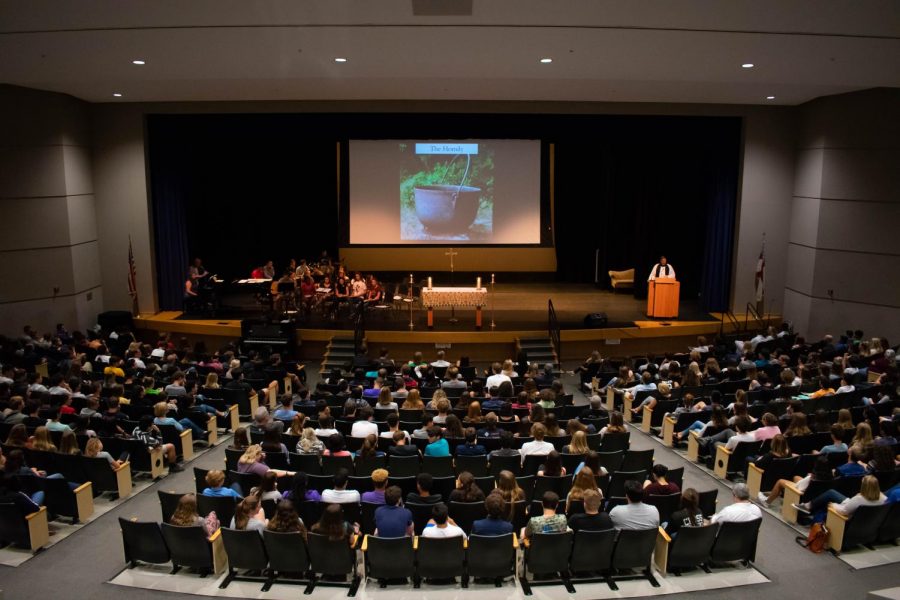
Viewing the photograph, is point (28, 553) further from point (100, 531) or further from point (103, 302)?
point (103, 302)

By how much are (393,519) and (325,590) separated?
0.89 m

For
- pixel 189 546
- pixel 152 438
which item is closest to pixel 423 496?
pixel 189 546

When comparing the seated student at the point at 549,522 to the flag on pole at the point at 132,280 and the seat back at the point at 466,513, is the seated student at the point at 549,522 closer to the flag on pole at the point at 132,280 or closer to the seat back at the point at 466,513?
the seat back at the point at 466,513

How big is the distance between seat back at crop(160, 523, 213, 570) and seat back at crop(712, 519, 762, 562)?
184 inches

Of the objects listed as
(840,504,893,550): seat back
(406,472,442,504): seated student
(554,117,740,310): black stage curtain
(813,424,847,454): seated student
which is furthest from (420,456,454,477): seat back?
(554,117,740,310): black stage curtain

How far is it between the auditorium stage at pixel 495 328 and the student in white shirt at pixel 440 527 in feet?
31.4

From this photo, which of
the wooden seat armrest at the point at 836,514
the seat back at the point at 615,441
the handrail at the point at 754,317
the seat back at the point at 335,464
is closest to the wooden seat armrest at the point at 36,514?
the seat back at the point at 335,464

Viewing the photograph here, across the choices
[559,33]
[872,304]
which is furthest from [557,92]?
[872,304]

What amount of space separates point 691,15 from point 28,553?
9697 millimetres

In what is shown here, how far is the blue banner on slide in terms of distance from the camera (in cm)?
1933

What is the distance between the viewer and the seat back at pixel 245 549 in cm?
659

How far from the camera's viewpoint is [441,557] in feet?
21.4

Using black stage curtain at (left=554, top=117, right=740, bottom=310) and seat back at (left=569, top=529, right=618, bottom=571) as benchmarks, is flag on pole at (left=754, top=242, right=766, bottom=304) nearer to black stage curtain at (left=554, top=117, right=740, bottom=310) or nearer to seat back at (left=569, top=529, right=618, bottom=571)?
black stage curtain at (left=554, top=117, right=740, bottom=310)

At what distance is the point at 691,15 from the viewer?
A: 9445mm
